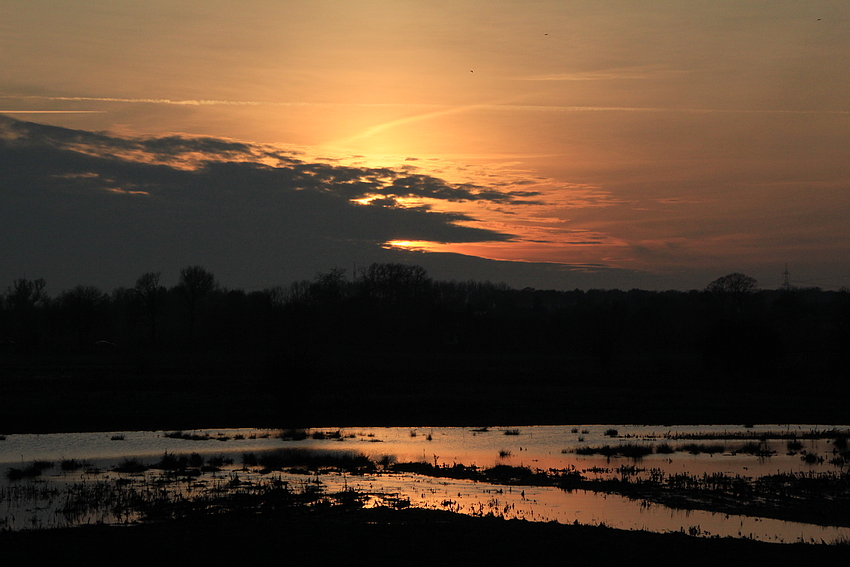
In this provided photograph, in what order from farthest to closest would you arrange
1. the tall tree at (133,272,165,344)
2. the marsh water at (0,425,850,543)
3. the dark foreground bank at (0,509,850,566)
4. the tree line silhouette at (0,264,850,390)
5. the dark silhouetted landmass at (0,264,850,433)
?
1. the tall tree at (133,272,165,344)
2. the tree line silhouette at (0,264,850,390)
3. the dark silhouetted landmass at (0,264,850,433)
4. the marsh water at (0,425,850,543)
5. the dark foreground bank at (0,509,850,566)

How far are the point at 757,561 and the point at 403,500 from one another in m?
8.55

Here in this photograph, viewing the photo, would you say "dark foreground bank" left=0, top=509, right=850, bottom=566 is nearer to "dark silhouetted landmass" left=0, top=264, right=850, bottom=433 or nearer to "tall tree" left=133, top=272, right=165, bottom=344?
"dark silhouetted landmass" left=0, top=264, right=850, bottom=433

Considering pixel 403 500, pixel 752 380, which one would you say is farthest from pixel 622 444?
pixel 752 380

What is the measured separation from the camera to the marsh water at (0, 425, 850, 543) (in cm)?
1622

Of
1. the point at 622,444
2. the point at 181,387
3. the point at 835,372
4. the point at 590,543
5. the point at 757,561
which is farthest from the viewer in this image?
the point at 835,372

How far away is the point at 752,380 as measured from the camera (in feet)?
222

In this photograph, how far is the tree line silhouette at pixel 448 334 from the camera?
235 ft

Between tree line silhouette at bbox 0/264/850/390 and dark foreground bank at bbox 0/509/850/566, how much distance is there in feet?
181

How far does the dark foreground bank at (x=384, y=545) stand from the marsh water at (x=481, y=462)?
5.50 ft

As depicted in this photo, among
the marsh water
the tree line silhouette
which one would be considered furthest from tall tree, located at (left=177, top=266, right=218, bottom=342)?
the marsh water

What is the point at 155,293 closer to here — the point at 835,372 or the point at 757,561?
the point at 835,372

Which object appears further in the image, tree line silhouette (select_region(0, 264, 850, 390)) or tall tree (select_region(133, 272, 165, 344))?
tall tree (select_region(133, 272, 165, 344))

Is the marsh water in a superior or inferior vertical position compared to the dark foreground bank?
inferior

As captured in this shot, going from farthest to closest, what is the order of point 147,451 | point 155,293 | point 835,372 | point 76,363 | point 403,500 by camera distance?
1. point 155,293
2. point 76,363
3. point 835,372
4. point 147,451
5. point 403,500
